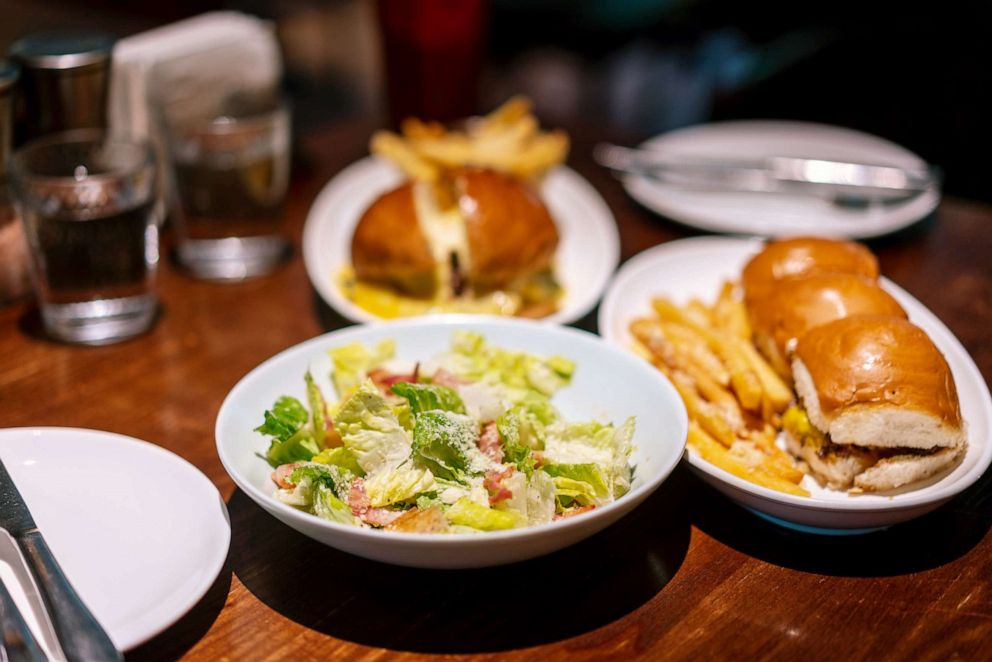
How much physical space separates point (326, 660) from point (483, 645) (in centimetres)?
20

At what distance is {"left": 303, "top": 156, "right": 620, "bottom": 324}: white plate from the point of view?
2031 millimetres

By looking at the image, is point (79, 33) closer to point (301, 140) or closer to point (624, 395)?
point (301, 140)

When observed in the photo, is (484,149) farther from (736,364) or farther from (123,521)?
(123,521)

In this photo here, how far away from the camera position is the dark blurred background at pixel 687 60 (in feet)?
13.2

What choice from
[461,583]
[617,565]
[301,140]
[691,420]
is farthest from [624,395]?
[301,140]

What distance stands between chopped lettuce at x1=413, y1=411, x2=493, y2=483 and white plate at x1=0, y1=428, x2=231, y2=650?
27 cm

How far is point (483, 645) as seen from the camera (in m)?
1.17

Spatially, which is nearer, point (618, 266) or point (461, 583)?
point (461, 583)

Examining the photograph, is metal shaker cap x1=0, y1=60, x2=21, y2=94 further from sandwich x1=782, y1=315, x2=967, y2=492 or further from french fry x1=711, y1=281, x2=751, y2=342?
sandwich x1=782, y1=315, x2=967, y2=492

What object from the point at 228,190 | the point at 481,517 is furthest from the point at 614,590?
the point at 228,190

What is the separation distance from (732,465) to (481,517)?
1.41ft

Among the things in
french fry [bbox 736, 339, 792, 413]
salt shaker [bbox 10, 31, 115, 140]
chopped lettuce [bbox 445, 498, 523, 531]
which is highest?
salt shaker [bbox 10, 31, 115, 140]

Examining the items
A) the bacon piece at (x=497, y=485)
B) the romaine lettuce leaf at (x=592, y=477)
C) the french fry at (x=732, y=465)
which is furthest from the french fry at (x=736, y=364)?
the bacon piece at (x=497, y=485)

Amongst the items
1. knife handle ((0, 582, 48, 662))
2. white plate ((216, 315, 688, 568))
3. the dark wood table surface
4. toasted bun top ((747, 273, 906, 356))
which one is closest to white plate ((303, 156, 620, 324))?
white plate ((216, 315, 688, 568))
